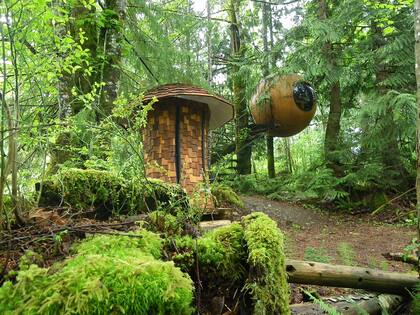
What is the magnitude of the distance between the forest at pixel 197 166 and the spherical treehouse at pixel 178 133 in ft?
0.11

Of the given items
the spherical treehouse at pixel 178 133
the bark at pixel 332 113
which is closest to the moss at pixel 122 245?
the spherical treehouse at pixel 178 133

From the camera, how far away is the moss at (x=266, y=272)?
6.35 ft

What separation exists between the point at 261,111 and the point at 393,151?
144 inches

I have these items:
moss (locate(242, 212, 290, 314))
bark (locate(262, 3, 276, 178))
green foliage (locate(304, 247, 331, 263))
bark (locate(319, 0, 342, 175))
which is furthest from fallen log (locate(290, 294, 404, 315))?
bark (locate(262, 3, 276, 178))

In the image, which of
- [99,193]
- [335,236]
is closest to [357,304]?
[99,193]

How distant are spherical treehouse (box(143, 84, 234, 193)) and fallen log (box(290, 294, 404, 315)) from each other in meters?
3.60

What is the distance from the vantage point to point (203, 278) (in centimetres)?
219

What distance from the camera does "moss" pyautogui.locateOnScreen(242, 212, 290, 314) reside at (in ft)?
6.35

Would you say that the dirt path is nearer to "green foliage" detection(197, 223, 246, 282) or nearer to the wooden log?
the wooden log

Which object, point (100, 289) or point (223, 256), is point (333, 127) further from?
point (100, 289)

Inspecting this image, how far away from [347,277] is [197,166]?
396 centimetres

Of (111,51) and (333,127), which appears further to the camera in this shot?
(333,127)

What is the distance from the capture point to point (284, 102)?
33.5ft

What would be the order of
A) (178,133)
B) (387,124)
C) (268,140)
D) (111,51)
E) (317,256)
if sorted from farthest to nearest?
(268,140) < (387,124) < (111,51) < (178,133) < (317,256)
